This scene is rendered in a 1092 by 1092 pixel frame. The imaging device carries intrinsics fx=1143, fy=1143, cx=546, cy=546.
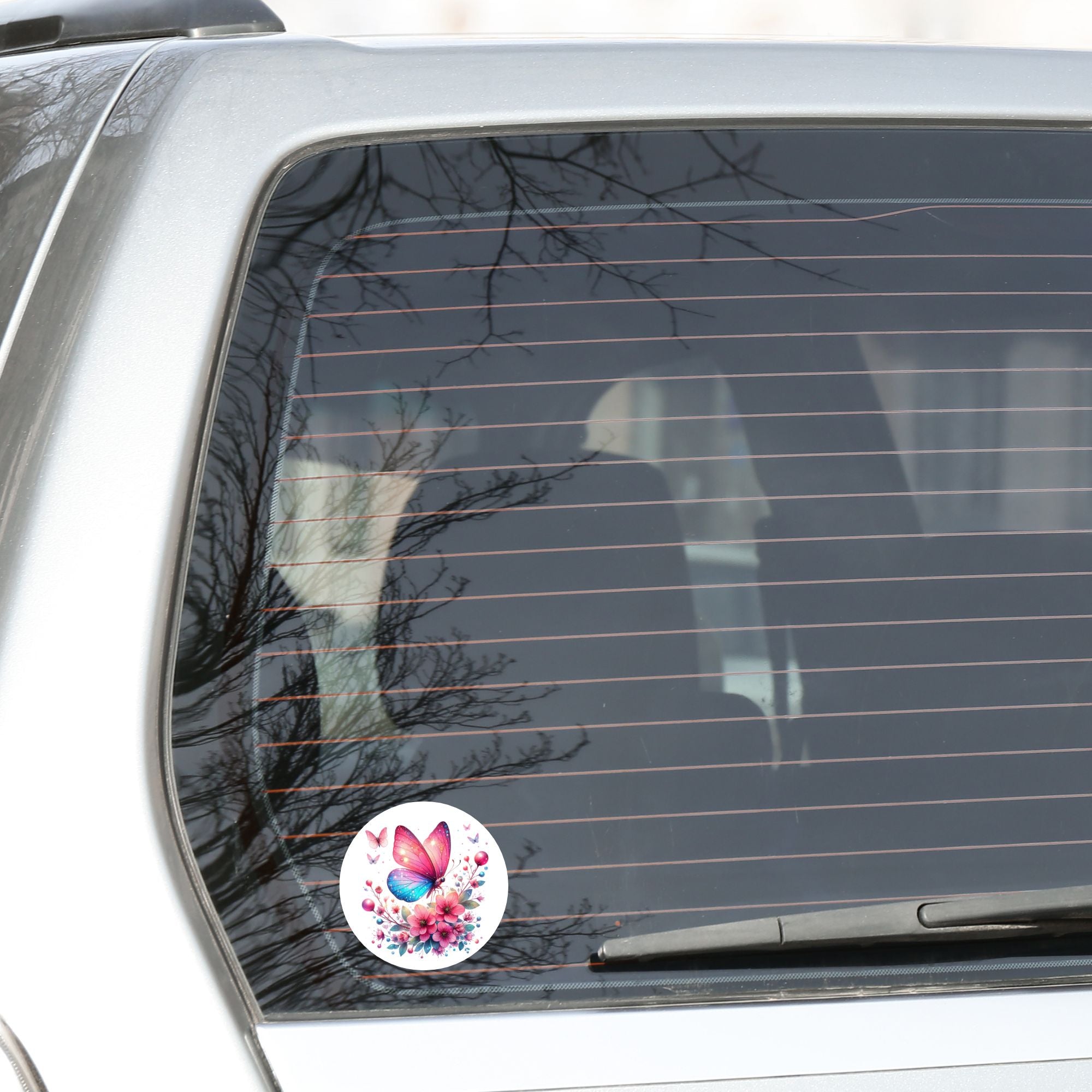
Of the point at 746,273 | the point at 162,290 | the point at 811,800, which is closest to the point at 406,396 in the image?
the point at 162,290

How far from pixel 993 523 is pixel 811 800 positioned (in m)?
0.31

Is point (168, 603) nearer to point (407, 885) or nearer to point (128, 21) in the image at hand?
point (407, 885)

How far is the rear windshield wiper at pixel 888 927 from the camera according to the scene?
0.95 m

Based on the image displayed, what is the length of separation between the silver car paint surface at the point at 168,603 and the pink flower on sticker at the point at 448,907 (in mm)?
77

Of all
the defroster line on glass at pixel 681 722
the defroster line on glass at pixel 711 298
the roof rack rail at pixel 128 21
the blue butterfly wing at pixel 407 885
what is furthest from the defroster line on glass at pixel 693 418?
the roof rack rail at pixel 128 21

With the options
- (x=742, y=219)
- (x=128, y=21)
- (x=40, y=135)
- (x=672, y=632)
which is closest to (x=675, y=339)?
(x=742, y=219)

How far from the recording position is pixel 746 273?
109 cm

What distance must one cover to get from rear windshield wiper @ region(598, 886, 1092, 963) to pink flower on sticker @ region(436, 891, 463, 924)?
4.9 inches

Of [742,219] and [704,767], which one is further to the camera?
[742,219]

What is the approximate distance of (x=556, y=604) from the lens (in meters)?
1.00

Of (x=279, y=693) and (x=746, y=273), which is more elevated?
(x=746, y=273)

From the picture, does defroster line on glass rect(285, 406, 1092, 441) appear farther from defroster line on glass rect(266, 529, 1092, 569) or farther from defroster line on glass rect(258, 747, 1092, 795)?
defroster line on glass rect(258, 747, 1092, 795)

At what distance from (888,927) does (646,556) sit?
0.38m

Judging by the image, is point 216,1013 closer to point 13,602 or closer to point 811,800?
point 13,602
